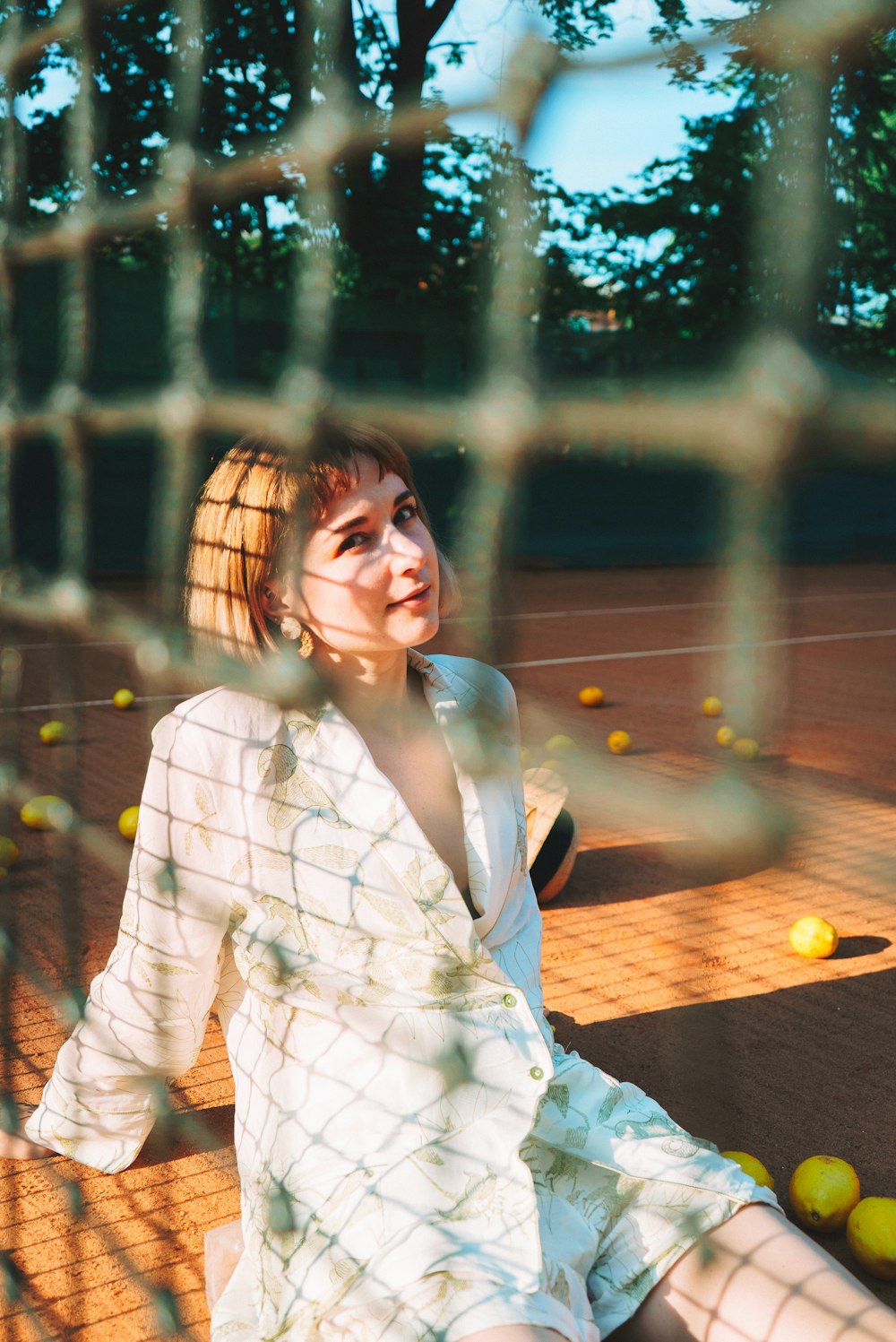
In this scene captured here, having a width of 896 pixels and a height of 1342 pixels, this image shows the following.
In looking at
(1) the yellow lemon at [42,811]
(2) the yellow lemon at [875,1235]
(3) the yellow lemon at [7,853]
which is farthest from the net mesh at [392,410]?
(1) the yellow lemon at [42,811]

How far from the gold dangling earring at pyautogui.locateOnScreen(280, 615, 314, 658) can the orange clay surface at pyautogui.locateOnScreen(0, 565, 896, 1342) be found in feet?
1.05

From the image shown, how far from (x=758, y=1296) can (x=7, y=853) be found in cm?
236

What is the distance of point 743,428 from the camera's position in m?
0.73

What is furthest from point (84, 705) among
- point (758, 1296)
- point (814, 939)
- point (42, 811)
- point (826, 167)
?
point (826, 167)

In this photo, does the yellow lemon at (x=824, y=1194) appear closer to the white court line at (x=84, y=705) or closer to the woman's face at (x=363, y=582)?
the woman's face at (x=363, y=582)

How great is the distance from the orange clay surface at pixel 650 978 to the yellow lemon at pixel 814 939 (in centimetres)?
4

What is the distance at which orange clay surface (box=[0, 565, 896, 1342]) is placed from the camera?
1603 millimetres

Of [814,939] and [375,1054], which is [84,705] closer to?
[814,939]

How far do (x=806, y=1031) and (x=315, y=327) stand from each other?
1.64 metres

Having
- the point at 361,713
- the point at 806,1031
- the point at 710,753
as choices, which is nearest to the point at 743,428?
the point at 361,713

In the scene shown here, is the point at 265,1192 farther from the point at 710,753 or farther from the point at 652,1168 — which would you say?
the point at 710,753

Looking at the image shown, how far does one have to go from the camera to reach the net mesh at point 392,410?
71 centimetres

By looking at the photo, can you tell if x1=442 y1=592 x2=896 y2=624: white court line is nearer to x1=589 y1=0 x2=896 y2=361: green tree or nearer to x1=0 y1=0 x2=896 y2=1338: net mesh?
x1=0 y1=0 x2=896 y2=1338: net mesh

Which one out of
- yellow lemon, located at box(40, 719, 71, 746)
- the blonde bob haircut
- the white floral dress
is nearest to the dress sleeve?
the white floral dress
